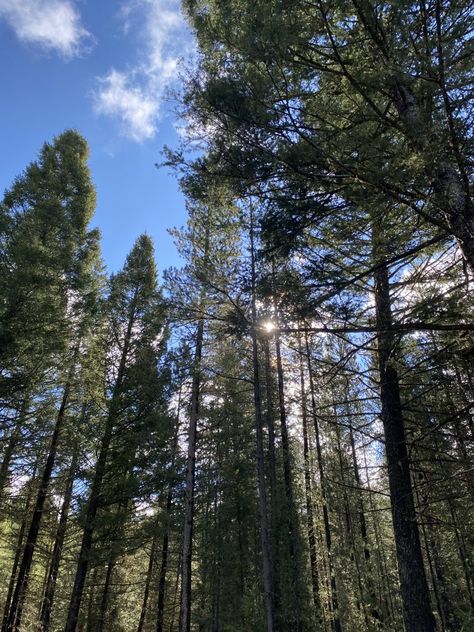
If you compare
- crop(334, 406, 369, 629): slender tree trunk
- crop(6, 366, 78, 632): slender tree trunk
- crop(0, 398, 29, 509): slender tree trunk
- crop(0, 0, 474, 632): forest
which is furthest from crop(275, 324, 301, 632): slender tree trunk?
crop(6, 366, 78, 632): slender tree trunk

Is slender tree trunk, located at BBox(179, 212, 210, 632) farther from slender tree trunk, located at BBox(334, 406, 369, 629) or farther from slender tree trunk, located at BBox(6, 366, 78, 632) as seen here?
slender tree trunk, located at BBox(334, 406, 369, 629)

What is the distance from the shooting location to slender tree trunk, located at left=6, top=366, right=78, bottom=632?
399 inches

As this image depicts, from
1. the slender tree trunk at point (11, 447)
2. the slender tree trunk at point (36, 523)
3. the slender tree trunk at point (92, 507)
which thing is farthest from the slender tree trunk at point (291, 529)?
the slender tree trunk at point (36, 523)

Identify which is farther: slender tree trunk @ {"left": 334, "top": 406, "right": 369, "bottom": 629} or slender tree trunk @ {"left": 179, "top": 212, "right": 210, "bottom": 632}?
slender tree trunk @ {"left": 334, "top": 406, "right": 369, "bottom": 629}

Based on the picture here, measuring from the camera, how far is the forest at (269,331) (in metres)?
4.53

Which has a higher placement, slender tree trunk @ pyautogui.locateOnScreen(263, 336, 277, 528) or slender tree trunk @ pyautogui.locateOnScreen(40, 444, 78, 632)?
slender tree trunk @ pyautogui.locateOnScreen(263, 336, 277, 528)

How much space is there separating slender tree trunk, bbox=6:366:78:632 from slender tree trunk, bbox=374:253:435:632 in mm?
8101

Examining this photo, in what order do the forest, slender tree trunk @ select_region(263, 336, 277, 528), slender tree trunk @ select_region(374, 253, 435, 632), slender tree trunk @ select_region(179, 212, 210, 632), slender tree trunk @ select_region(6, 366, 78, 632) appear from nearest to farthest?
1. the forest
2. slender tree trunk @ select_region(374, 253, 435, 632)
3. slender tree trunk @ select_region(179, 212, 210, 632)
4. slender tree trunk @ select_region(6, 366, 78, 632)
5. slender tree trunk @ select_region(263, 336, 277, 528)

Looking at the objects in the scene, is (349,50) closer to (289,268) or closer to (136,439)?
(289,268)

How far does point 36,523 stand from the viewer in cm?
1064

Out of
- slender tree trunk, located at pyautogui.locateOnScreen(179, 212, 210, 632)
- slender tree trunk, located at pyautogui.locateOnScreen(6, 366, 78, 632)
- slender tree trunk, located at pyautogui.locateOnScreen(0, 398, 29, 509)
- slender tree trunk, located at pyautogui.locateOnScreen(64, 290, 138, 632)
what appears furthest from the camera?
slender tree trunk, located at pyautogui.locateOnScreen(6, 366, 78, 632)

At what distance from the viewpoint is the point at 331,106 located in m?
5.49

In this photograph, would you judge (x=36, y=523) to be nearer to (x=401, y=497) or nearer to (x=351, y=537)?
(x=401, y=497)

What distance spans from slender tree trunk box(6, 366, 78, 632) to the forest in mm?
84
